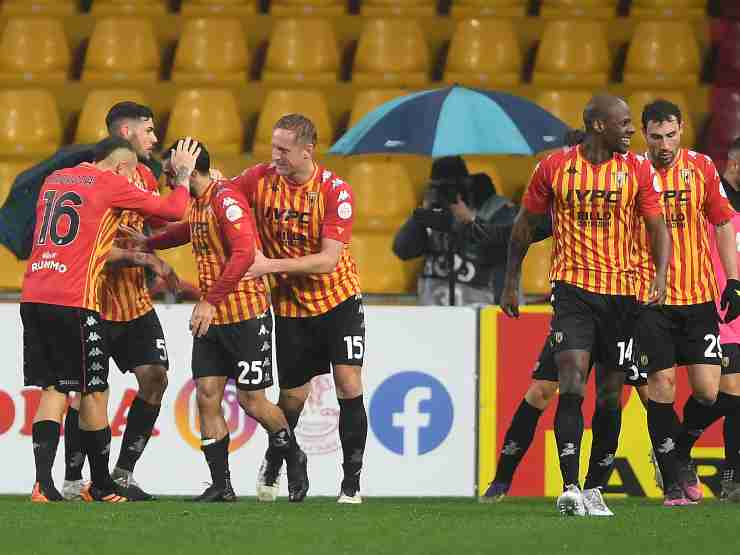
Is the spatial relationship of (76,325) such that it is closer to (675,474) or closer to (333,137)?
(675,474)

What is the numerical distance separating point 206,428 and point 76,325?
891mm

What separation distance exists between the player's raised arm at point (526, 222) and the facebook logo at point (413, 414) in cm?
199

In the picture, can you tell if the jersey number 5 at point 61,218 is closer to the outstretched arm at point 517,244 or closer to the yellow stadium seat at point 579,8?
the outstretched arm at point 517,244

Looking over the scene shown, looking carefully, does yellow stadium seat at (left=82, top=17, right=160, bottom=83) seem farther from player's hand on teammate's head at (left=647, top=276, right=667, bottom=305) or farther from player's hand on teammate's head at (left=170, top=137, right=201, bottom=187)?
player's hand on teammate's head at (left=647, top=276, right=667, bottom=305)

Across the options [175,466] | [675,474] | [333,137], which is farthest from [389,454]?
[333,137]

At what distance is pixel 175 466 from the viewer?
378 inches

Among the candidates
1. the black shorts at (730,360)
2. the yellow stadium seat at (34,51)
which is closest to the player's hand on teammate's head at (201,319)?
the black shorts at (730,360)

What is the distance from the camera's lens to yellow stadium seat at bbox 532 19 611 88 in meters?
13.2

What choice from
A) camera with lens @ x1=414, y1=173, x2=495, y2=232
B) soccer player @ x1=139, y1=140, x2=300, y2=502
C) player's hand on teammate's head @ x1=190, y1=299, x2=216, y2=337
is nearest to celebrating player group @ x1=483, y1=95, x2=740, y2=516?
soccer player @ x1=139, y1=140, x2=300, y2=502

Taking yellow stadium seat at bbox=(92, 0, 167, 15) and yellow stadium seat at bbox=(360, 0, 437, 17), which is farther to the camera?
yellow stadium seat at bbox=(92, 0, 167, 15)

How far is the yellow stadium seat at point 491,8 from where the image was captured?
45.2 feet

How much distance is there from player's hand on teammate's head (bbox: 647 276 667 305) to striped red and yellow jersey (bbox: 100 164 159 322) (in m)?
2.66

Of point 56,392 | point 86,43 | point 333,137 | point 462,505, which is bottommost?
point 462,505

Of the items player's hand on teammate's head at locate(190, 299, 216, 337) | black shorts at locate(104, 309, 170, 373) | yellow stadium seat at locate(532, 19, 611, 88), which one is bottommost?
black shorts at locate(104, 309, 170, 373)
